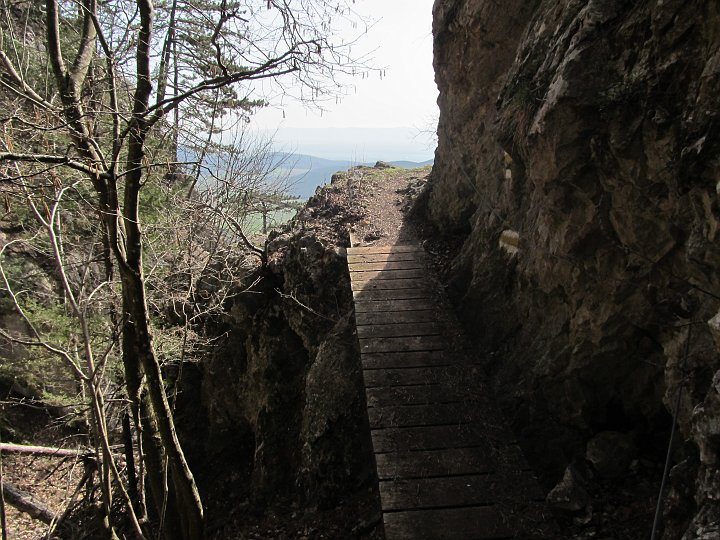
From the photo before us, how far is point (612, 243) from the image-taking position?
11.9 ft

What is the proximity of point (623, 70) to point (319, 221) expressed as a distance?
22.0ft

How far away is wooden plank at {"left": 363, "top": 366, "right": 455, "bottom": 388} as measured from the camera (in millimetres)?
4965

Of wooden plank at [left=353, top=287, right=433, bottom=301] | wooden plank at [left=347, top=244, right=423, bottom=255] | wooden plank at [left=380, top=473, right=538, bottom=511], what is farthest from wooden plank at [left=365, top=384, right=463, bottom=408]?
wooden plank at [left=347, top=244, right=423, bottom=255]

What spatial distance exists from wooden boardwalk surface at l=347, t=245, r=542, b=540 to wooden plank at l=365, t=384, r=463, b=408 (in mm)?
10

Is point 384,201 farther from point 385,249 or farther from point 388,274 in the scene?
point 388,274

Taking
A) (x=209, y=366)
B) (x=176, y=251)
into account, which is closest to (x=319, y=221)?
(x=176, y=251)

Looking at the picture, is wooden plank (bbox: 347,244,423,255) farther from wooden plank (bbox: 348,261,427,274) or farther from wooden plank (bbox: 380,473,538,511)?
wooden plank (bbox: 380,473,538,511)

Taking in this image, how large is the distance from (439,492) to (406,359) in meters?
1.70

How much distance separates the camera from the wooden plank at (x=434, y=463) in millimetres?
3959

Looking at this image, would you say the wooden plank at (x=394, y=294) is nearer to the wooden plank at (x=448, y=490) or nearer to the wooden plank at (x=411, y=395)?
the wooden plank at (x=411, y=395)

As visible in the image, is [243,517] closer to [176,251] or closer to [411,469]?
[411,469]

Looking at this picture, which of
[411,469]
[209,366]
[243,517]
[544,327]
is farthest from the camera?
[209,366]

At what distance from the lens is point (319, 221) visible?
948 cm

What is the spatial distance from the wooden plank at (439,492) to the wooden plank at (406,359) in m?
1.47
